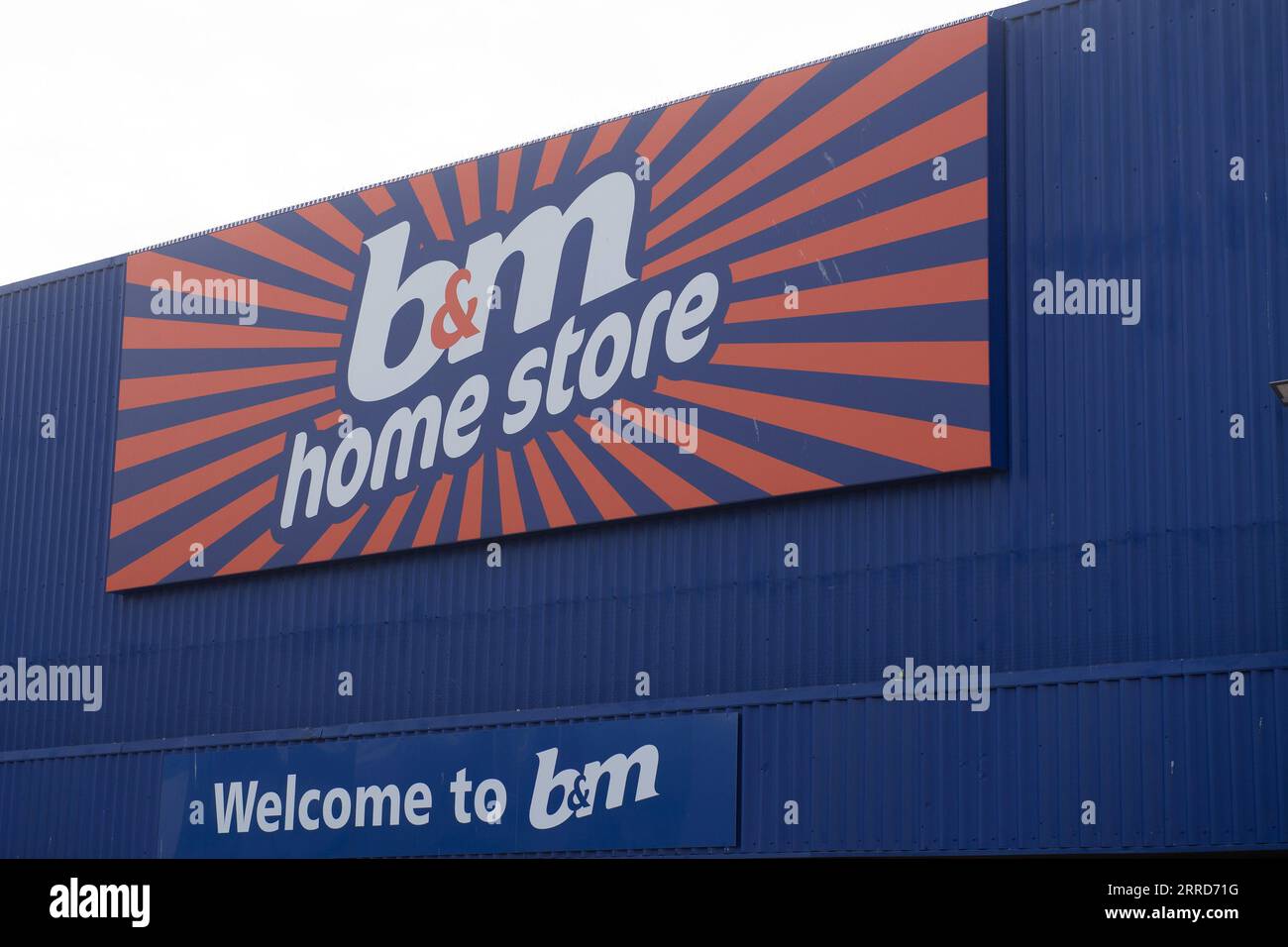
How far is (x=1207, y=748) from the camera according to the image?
16.5m

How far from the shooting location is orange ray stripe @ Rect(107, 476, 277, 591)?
2430 cm

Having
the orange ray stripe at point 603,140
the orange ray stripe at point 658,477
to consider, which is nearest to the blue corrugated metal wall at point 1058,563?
the orange ray stripe at point 658,477

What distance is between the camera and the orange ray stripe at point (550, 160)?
73.4 ft

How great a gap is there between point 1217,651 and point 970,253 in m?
4.65

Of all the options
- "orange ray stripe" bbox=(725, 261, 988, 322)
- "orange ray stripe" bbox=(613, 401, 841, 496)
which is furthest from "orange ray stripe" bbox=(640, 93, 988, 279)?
"orange ray stripe" bbox=(613, 401, 841, 496)

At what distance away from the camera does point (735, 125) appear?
68.3 feet

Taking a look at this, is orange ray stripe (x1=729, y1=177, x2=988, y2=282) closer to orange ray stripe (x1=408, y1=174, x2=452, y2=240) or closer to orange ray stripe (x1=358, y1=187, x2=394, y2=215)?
orange ray stripe (x1=408, y1=174, x2=452, y2=240)

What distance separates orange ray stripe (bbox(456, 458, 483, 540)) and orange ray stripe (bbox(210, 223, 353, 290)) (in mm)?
3367

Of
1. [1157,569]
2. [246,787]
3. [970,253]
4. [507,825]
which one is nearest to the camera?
[1157,569]

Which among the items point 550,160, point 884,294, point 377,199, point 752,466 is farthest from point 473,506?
point 884,294

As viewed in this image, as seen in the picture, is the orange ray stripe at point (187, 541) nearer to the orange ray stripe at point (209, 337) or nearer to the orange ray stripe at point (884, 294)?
the orange ray stripe at point (209, 337)
